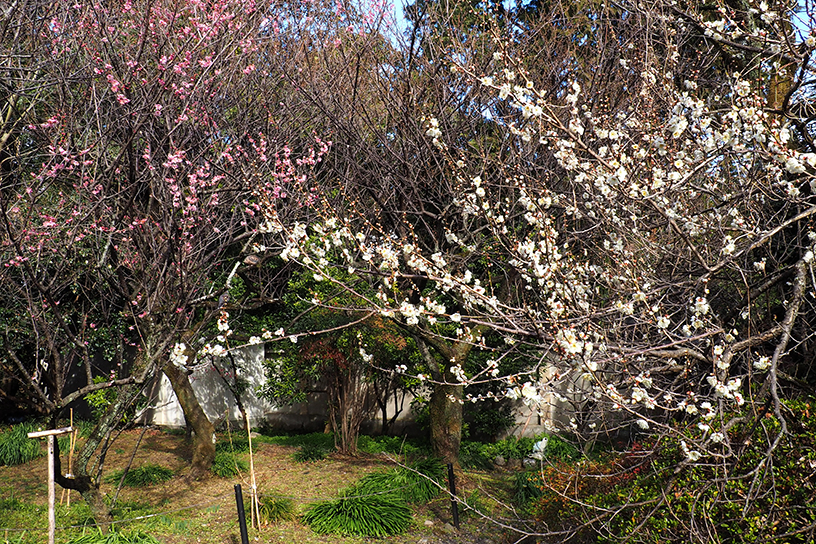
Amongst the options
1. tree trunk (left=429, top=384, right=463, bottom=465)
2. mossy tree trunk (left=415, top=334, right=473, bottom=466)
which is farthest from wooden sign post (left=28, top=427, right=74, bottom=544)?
tree trunk (left=429, top=384, right=463, bottom=465)

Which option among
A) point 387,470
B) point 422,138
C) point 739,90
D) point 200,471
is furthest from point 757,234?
point 200,471

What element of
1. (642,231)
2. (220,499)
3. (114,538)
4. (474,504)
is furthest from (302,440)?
(642,231)

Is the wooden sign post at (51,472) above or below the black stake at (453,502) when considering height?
above

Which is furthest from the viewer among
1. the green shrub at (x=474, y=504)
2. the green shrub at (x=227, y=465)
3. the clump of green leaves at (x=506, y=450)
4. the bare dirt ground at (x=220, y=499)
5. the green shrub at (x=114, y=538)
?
the clump of green leaves at (x=506, y=450)

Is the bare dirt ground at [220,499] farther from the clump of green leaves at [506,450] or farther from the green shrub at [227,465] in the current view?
the clump of green leaves at [506,450]

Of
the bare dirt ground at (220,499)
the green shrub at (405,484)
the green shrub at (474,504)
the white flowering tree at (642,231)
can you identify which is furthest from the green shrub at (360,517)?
the white flowering tree at (642,231)

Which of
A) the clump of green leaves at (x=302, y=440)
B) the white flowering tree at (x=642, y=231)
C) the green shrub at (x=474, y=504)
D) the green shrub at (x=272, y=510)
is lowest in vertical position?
the green shrub at (x=474, y=504)

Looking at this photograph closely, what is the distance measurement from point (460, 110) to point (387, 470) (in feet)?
13.2

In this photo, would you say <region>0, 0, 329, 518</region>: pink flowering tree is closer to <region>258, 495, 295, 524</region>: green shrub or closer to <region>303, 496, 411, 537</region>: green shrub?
<region>258, 495, 295, 524</region>: green shrub

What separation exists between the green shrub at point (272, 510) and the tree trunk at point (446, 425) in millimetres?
1920

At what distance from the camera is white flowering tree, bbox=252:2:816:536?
9.09ft

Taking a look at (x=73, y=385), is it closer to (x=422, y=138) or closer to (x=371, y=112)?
(x=371, y=112)

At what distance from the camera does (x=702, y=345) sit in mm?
3465

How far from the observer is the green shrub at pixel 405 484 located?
601cm
